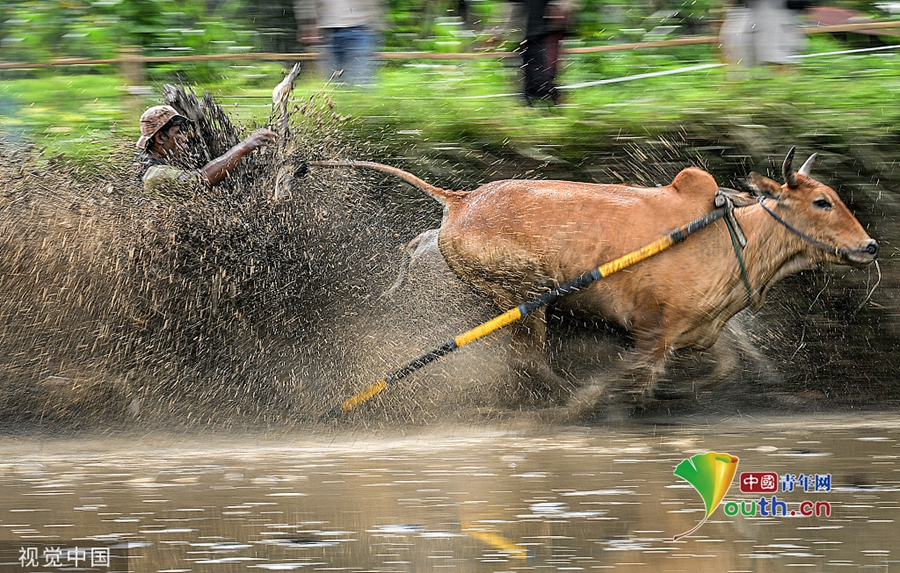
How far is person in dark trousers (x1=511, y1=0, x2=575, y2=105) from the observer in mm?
7551

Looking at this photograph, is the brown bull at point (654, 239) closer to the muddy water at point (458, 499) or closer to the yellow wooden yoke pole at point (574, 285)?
the yellow wooden yoke pole at point (574, 285)

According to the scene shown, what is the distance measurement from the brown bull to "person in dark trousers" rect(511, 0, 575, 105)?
1.70 m

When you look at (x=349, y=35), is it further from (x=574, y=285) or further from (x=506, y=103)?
(x=574, y=285)

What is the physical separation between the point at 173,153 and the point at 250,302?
86 centimetres

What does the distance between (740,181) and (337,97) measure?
7.67 feet

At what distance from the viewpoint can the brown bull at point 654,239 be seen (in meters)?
5.84

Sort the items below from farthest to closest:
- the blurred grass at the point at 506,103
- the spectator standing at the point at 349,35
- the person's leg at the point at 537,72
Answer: the spectator standing at the point at 349,35, the person's leg at the point at 537,72, the blurred grass at the point at 506,103

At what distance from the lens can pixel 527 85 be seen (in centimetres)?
A: 757

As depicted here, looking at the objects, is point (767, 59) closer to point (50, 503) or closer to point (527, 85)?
point (527, 85)

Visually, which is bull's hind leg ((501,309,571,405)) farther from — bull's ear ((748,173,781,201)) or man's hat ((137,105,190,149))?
man's hat ((137,105,190,149))

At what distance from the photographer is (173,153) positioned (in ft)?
20.2

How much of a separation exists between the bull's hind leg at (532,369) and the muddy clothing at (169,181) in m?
1.77

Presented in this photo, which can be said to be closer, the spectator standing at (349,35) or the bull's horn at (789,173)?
the bull's horn at (789,173)

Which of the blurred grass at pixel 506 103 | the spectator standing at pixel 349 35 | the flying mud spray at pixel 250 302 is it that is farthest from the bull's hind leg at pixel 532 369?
the spectator standing at pixel 349 35
